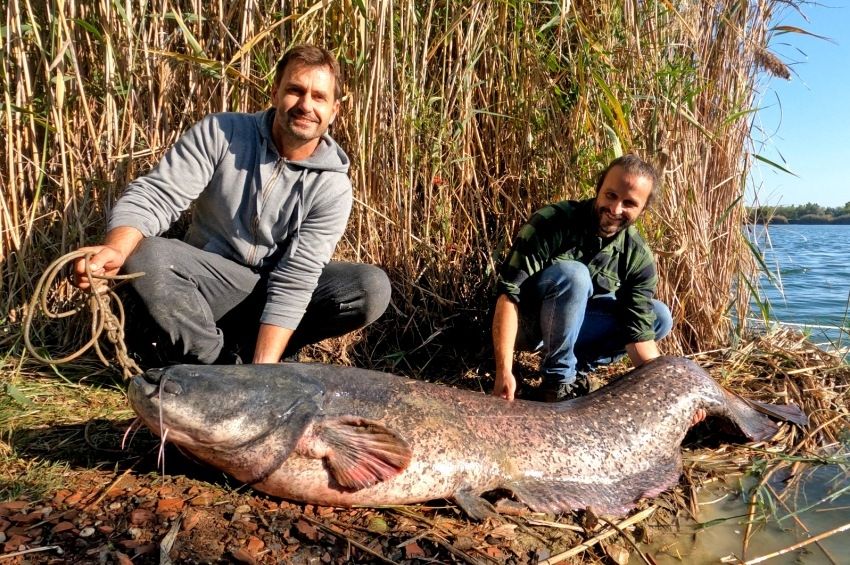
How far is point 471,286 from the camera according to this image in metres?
4.11

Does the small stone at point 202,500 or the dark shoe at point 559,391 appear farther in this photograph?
the dark shoe at point 559,391

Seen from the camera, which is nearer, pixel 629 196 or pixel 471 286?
pixel 629 196

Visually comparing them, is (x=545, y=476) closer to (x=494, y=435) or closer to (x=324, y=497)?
(x=494, y=435)

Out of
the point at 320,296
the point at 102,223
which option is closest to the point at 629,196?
the point at 320,296

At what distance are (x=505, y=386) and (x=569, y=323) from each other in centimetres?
59

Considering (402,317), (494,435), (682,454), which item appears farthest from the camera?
(402,317)

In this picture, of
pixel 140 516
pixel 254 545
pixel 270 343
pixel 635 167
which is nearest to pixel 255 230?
pixel 270 343

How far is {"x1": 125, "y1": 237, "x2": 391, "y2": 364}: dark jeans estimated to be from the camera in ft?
9.98

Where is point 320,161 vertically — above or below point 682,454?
above

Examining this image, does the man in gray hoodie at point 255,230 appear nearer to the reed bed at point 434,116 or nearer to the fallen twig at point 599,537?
the reed bed at point 434,116

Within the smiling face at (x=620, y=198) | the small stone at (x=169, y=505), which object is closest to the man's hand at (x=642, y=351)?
the smiling face at (x=620, y=198)

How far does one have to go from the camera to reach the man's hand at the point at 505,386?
3.00 metres

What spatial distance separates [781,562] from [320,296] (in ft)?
7.61

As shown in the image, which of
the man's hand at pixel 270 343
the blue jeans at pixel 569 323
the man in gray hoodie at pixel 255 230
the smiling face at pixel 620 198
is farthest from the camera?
the blue jeans at pixel 569 323
